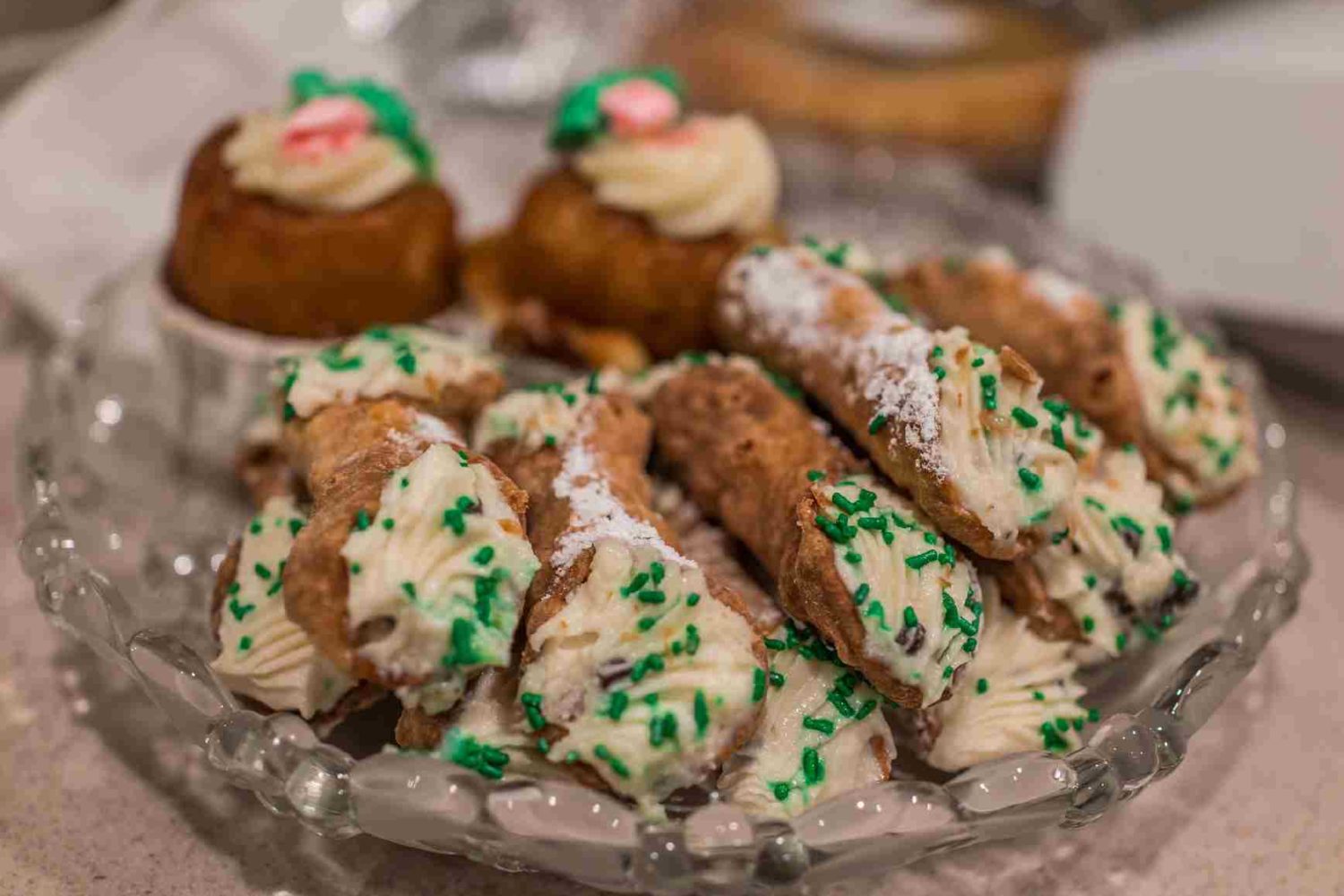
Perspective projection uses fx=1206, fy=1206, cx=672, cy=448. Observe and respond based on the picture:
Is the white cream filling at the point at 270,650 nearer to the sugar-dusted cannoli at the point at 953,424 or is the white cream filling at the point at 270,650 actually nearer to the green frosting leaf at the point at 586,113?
the sugar-dusted cannoli at the point at 953,424

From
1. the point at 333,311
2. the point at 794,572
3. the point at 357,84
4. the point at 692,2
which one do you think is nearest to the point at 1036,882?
the point at 794,572

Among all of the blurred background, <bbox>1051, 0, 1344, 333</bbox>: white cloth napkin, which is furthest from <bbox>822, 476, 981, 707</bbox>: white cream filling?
<bbox>1051, 0, 1344, 333</bbox>: white cloth napkin

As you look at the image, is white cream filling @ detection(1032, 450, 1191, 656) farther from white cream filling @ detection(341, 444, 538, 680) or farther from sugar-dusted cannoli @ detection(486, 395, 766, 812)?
white cream filling @ detection(341, 444, 538, 680)

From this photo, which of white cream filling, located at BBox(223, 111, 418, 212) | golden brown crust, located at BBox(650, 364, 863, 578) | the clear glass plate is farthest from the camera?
white cream filling, located at BBox(223, 111, 418, 212)

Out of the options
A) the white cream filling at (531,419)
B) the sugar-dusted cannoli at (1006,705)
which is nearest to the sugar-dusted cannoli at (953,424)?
the sugar-dusted cannoli at (1006,705)

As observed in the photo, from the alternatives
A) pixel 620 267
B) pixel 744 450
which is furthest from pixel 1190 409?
pixel 620 267
